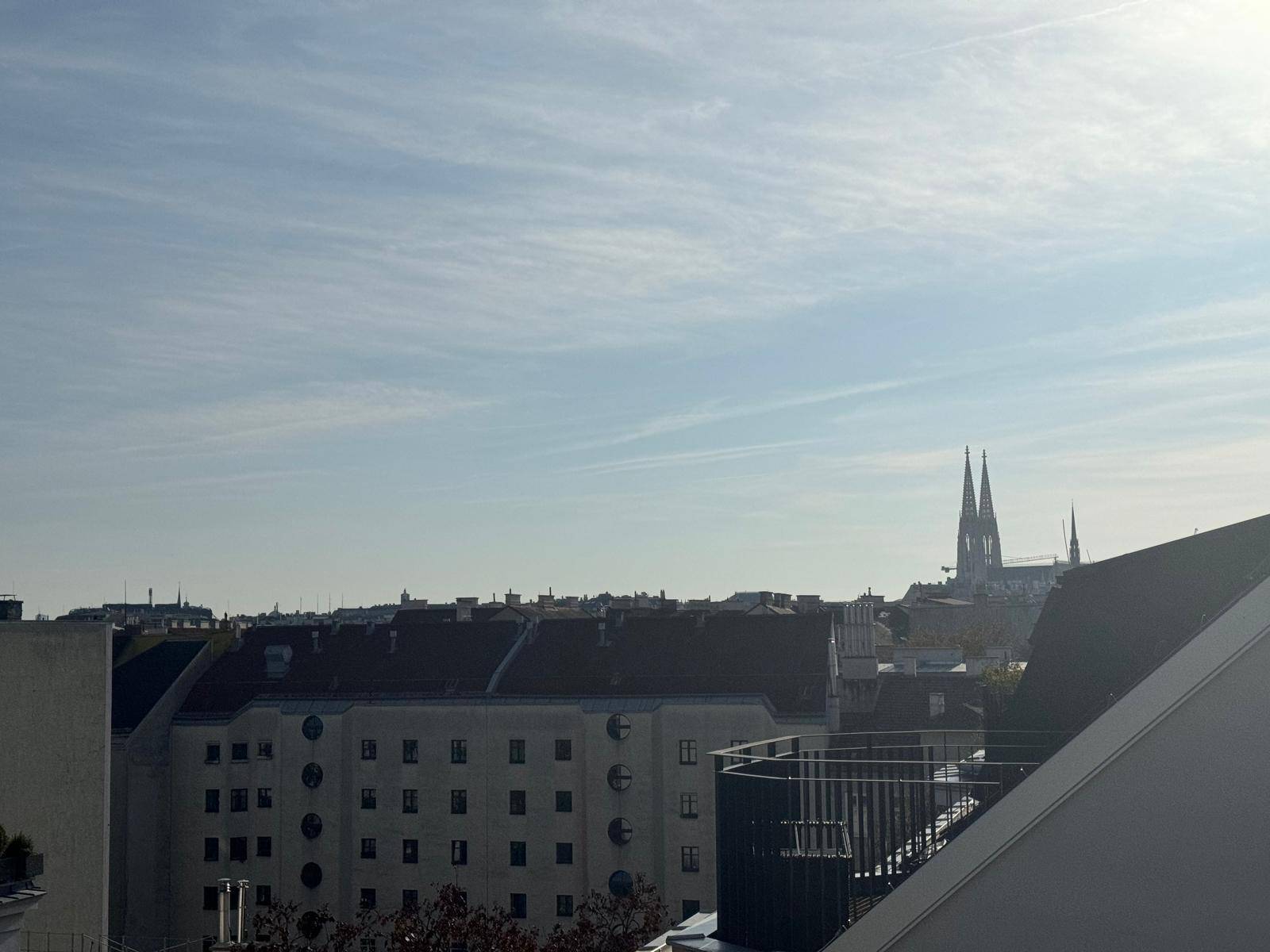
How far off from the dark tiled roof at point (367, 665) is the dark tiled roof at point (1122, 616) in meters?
42.5

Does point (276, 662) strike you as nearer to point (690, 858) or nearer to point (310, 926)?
point (310, 926)

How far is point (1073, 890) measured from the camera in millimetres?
8281

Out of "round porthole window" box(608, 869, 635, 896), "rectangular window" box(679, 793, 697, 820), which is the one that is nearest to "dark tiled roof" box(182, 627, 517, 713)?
"round porthole window" box(608, 869, 635, 896)

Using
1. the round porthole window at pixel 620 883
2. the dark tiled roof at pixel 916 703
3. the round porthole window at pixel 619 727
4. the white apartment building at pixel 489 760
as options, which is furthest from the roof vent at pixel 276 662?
the dark tiled roof at pixel 916 703

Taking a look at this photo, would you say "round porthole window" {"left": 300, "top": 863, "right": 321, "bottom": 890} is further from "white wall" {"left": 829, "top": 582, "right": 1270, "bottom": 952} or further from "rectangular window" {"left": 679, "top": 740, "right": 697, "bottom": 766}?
"white wall" {"left": 829, "top": 582, "right": 1270, "bottom": 952}

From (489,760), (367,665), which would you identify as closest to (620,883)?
(489,760)

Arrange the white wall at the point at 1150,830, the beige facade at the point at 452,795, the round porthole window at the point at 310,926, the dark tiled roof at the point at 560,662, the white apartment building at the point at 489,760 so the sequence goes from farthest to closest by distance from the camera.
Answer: the dark tiled roof at the point at 560,662, the round porthole window at the point at 310,926, the white apartment building at the point at 489,760, the beige facade at the point at 452,795, the white wall at the point at 1150,830

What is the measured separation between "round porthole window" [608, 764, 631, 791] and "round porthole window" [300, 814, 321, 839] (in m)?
13.3

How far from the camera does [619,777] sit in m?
52.7

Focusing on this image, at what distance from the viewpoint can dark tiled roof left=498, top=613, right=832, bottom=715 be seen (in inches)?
2119

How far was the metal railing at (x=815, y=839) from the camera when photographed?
31.9 ft

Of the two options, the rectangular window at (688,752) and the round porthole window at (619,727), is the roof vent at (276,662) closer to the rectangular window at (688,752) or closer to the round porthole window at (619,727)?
the round porthole window at (619,727)

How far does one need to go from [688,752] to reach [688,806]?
6.92 ft

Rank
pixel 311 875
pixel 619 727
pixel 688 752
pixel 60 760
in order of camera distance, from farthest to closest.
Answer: pixel 311 875 → pixel 619 727 → pixel 688 752 → pixel 60 760
